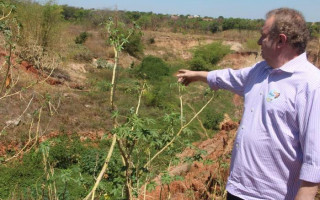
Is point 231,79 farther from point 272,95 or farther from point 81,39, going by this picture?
point 81,39

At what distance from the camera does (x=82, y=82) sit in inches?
645

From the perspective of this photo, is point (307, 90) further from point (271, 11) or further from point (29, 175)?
point (29, 175)

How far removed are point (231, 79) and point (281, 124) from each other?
564mm

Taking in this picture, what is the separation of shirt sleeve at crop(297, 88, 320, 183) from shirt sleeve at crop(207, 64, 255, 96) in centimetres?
51

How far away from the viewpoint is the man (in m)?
1.68

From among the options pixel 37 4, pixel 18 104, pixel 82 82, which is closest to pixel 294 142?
pixel 18 104

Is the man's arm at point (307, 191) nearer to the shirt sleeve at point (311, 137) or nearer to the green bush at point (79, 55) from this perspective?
the shirt sleeve at point (311, 137)

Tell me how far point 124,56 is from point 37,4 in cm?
800

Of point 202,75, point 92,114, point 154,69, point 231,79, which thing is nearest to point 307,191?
point 231,79

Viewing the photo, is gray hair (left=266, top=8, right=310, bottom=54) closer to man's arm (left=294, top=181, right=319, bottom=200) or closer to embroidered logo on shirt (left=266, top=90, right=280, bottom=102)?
embroidered logo on shirt (left=266, top=90, right=280, bottom=102)

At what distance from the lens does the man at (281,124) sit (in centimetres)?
168

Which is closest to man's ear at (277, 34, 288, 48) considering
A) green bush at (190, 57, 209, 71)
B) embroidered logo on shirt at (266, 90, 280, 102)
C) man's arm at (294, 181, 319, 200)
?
embroidered logo on shirt at (266, 90, 280, 102)

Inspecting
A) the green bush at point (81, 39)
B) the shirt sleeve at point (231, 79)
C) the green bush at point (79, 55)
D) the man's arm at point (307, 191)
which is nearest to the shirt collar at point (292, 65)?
the shirt sleeve at point (231, 79)

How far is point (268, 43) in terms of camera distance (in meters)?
1.84
